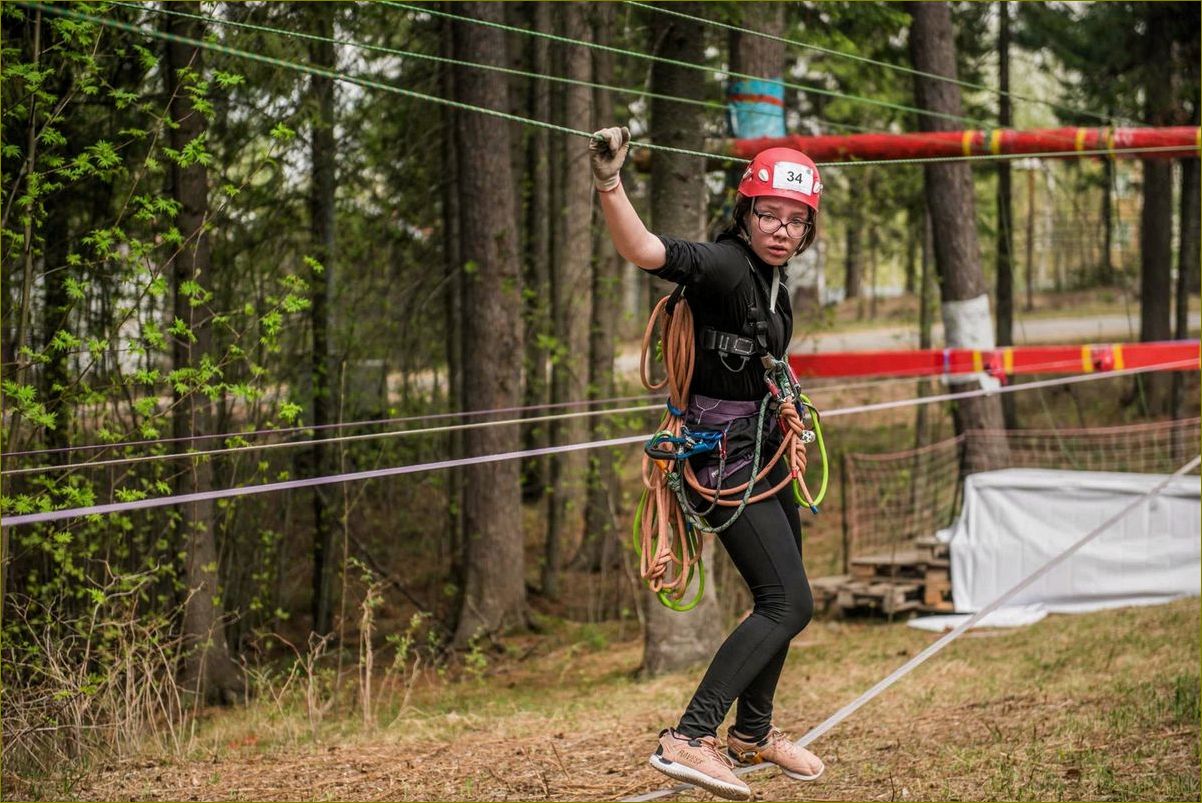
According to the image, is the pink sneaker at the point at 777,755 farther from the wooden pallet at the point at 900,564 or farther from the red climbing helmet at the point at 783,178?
the wooden pallet at the point at 900,564

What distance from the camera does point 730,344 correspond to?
3754 mm

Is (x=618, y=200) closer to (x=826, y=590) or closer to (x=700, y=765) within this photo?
(x=700, y=765)

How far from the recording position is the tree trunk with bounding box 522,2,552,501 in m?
12.4

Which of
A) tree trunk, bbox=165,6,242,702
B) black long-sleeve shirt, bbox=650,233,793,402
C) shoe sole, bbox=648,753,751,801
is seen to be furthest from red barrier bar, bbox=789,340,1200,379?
shoe sole, bbox=648,753,751,801

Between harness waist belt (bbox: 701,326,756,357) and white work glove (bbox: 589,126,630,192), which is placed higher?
white work glove (bbox: 589,126,630,192)

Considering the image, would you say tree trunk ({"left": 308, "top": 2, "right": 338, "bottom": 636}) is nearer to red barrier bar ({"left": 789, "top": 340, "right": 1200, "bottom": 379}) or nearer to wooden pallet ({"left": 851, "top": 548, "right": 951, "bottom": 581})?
red barrier bar ({"left": 789, "top": 340, "right": 1200, "bottom": 379})

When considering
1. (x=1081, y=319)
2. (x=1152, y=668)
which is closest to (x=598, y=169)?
(x=1152, y=668)

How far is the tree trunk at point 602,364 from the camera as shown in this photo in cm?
1162

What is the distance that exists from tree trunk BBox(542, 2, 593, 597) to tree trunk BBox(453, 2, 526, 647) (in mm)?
1082

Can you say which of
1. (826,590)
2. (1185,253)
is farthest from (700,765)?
(1185,253)

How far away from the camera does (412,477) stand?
13305 millimetres

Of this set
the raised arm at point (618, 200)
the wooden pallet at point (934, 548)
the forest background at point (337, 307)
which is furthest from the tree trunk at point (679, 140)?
the raised arm at point (618, 200)

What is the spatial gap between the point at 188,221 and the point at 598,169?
5.22 meters

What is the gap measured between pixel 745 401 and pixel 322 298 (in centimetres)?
758
